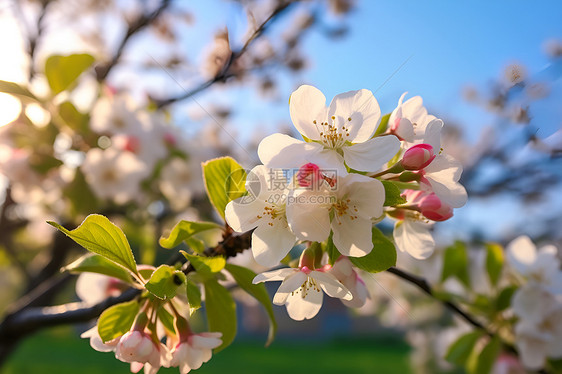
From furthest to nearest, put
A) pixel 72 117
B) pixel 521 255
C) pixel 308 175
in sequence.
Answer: pixel 72 117 → pixel 521 255 → pixel 308 175

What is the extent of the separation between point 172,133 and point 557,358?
1.42m

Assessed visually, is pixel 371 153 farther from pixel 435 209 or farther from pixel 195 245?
pixel 195 245

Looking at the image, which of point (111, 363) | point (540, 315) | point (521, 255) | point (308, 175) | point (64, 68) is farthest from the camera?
point (111, 363)

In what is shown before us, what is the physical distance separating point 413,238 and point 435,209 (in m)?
0.08

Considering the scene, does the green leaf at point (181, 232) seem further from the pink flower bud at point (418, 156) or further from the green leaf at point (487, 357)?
the green leaf at point (487, 357)

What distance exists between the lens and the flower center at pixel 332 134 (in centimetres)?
47

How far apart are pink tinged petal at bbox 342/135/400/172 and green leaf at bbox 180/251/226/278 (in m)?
0.18

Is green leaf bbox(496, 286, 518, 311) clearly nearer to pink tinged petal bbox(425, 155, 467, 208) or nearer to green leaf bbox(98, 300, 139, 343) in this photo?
pink tinged petal bbox(425, 155, 467, 208)

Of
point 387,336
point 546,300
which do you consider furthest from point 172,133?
point 387,336

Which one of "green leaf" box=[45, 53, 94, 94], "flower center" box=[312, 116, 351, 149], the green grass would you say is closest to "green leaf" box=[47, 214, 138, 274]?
"flower center" box=[312, 116, 351, 149]

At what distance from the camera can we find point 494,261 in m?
0.98

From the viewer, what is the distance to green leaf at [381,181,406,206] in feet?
1.45

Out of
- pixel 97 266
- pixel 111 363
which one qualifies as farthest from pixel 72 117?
pixel 111 363

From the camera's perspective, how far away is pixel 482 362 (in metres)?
0.89
